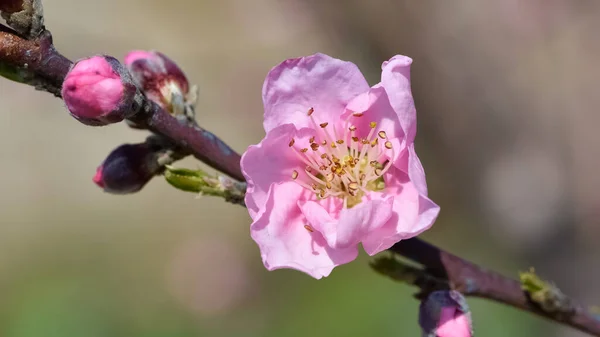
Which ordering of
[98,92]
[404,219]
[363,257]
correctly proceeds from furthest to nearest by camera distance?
[363,257], [404,219], [98,92]

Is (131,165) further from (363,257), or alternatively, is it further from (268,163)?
(363,257)

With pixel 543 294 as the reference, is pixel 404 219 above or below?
above

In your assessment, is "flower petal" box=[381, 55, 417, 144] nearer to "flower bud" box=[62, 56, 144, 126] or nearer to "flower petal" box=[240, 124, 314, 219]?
"flower petal" box=[240, 124, 314, 219]

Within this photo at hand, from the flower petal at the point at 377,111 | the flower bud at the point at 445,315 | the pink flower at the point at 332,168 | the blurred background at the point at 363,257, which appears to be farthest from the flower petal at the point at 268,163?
the blurred background at the point at 363,257

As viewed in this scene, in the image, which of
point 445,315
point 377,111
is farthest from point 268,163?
point 445,315

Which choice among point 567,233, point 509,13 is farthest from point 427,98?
point 567,233

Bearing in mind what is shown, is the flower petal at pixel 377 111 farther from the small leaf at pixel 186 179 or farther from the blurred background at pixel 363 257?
the blurred background at pixel 363 257
